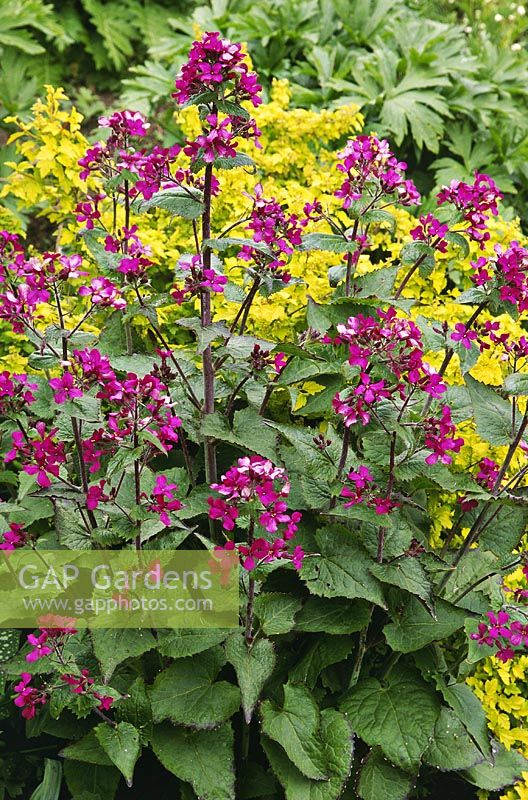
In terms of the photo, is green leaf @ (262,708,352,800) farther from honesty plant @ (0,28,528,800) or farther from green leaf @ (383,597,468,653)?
green leaf @ (383,597,468,653)

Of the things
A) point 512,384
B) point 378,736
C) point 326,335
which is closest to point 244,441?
point 326,335

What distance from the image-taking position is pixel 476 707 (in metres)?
1.87

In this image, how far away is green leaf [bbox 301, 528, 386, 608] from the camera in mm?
1731

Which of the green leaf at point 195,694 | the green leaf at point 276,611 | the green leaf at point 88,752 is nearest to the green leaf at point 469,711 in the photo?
the green leaf at point 276,611

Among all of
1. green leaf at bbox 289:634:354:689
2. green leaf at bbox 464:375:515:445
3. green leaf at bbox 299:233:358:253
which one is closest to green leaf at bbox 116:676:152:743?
green leaf at bbox 289:634:354:689

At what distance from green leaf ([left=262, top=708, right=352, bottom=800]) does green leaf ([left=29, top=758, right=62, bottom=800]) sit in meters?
0.50

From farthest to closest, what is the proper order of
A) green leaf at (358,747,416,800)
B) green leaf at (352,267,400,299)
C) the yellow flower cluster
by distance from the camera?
the yellow flower cluster < green leaf at (352,267,400,299) < green leaf at (358,747,416,800)

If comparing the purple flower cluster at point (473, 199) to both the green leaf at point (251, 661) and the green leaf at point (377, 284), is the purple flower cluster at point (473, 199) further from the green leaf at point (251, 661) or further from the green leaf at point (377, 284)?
the green leaf at point (251, 661)

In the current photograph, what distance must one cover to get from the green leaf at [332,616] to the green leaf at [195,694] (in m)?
0.21

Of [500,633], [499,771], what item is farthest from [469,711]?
[500,633]

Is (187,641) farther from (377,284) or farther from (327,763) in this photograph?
(377,284)

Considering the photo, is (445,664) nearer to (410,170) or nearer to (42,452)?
(42,452)

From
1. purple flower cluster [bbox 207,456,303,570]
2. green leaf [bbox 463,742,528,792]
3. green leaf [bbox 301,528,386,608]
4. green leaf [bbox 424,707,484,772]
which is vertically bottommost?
green leaf [bbox 463,742,528,792]

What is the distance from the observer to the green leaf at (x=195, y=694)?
1.66 meters
